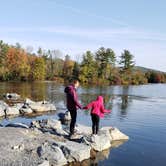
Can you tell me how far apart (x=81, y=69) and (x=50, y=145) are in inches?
3653

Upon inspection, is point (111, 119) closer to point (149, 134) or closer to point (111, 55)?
point (149, 134)

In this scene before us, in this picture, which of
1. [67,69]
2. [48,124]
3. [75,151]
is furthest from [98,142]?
[67,69]

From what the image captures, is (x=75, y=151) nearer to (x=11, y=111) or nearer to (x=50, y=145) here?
(x=50, y=145)

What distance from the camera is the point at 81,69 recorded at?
350 ft

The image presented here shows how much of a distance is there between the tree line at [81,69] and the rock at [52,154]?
87889 millimetres

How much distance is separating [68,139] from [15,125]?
3897mm

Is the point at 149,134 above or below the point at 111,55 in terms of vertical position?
below

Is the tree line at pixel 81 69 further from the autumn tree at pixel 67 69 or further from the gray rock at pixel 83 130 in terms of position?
the gray rock at pixel 83 130

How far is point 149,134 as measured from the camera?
2020 cm

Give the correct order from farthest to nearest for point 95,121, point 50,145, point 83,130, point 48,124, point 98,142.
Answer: point 48,124
point 83,130
point 95,121
point 98,142
point 50,145

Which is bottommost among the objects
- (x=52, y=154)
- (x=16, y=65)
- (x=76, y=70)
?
(x=52, y=154)

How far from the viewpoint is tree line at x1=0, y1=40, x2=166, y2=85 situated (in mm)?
104750

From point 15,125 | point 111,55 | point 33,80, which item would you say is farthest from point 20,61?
point 15,125

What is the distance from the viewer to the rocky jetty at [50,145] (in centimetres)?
1321
